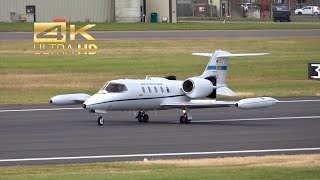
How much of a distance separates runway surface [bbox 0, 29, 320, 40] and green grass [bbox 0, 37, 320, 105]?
12.0 feet

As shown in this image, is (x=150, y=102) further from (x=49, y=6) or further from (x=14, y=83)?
(x=49, y=6)

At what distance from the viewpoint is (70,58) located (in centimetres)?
6831

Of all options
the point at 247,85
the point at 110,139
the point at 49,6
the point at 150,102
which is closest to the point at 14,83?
the point at 247,85

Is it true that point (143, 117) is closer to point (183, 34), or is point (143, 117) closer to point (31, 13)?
point (183, 34)

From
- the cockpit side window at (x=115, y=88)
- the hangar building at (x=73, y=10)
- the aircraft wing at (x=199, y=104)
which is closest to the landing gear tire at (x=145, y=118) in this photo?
the aircraft wing at (x=199, y=104)

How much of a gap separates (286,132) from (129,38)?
4803 centimetres

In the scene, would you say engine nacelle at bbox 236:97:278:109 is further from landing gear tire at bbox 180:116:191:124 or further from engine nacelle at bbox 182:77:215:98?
engine nacelle at bbox 182:77:215:98

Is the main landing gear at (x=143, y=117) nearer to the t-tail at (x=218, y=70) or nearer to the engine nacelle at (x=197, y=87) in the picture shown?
the engine nacelle at (x=197, y=87)

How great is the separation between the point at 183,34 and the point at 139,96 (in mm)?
49956

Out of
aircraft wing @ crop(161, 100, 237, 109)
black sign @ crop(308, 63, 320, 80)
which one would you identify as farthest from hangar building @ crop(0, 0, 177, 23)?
black sign @ crop(308, 63, 320, 80)

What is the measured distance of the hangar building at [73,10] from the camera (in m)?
101

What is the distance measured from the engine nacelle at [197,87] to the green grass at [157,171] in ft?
39.7

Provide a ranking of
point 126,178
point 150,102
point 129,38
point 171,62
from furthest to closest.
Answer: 1. point 129,38
2. point 171,62
3. point 150,102
4. point 126,178

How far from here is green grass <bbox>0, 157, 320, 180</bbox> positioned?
74.4 ft
